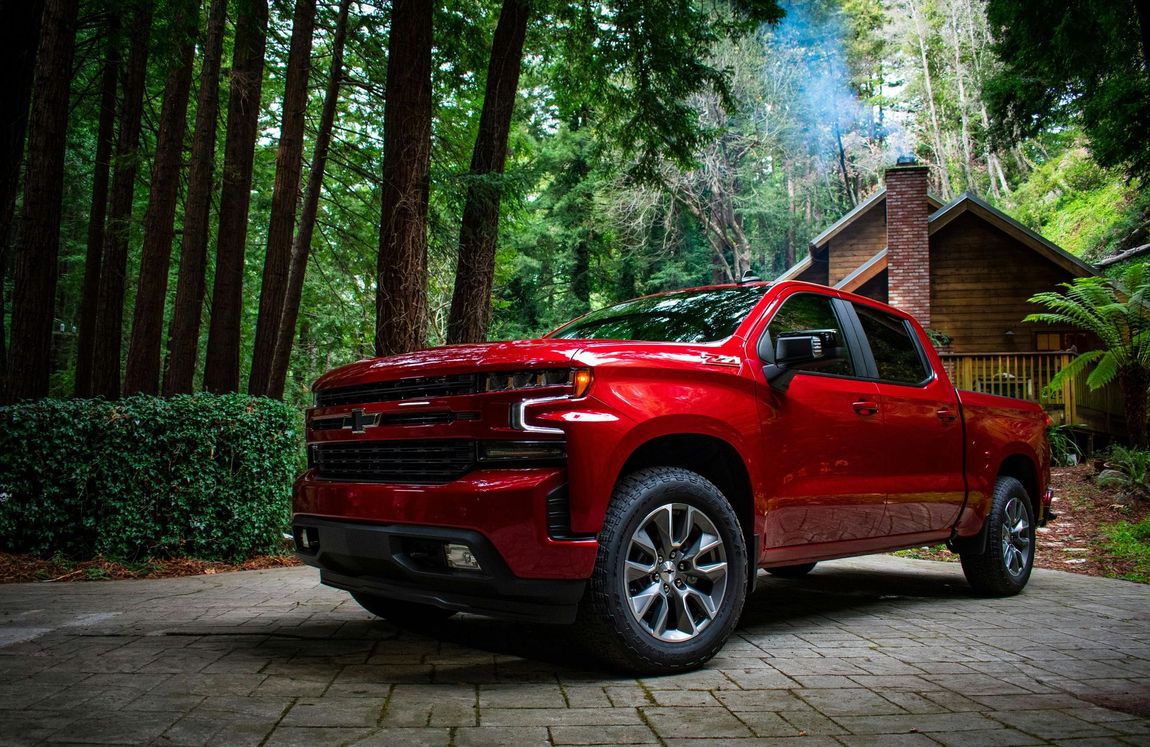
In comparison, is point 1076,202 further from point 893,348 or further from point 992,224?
point 893,348

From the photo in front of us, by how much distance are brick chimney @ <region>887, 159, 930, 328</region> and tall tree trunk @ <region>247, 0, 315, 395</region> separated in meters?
14.3

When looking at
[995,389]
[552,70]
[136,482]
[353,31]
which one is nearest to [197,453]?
[136,482]

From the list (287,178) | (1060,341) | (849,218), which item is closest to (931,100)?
(849,218)

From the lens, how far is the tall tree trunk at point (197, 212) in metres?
11.4

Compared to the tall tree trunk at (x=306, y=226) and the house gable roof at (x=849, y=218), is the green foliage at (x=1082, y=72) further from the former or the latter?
the tall tree trunk at (x=306, y=226)

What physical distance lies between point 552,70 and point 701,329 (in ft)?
29.4

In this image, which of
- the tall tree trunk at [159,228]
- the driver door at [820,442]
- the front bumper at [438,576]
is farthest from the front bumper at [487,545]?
the tall tree trunk at [159,228]

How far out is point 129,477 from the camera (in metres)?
7.29

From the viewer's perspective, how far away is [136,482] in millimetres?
7320

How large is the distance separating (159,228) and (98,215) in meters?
4.11

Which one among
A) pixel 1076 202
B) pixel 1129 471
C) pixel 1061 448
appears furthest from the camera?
pixel 1076 202

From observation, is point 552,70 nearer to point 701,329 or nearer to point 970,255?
point 701,329

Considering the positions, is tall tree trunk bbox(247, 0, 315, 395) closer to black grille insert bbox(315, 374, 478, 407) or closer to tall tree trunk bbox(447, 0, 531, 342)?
tall tree trunk bbox(447, 0, 531, 342)

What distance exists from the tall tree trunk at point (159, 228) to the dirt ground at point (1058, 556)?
5.00m
